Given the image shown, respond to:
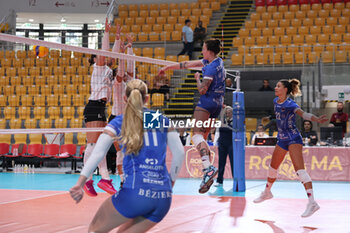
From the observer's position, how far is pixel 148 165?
3207mm

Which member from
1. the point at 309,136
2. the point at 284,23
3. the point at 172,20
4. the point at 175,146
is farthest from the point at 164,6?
the point at 175,146

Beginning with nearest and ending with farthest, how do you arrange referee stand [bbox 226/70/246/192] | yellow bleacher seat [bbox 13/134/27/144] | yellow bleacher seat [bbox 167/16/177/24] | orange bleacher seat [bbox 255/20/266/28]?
referee stand [bbox 226/70/246/192], yellow bleacher seat [bbox 13/134/27/144], orange bleacher seat [bbox 255/20/266/28], yellow bleacher seat [bbox 167/16/177/24]

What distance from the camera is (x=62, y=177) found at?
12000 mm

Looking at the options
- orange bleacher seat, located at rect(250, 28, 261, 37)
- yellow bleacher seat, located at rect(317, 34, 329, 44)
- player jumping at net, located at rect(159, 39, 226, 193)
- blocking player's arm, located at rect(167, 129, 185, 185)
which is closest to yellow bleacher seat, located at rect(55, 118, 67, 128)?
orange bleacher seat, located at rect(250, 28, 261, 37)

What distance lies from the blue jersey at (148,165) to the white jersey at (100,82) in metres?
3.29

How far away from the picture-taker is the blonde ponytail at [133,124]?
3.14 metres

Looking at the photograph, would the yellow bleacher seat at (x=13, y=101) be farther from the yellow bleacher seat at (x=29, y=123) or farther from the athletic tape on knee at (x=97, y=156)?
the athletic tape on knee at (x=97, y=156)

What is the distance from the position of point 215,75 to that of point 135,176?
2.75m

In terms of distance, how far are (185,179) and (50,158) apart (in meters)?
4.16

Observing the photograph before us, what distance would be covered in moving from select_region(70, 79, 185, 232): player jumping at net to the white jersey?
10.8 ft

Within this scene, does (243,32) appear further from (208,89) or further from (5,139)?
(208,89)

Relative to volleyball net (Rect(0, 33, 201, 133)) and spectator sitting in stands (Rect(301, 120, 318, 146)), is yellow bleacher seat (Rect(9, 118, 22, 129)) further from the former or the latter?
spectator sitting in stands (Rect(301, 120, 318, 146))

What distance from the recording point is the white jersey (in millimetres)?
6473

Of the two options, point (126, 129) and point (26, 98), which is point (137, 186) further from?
point (26, 98)
